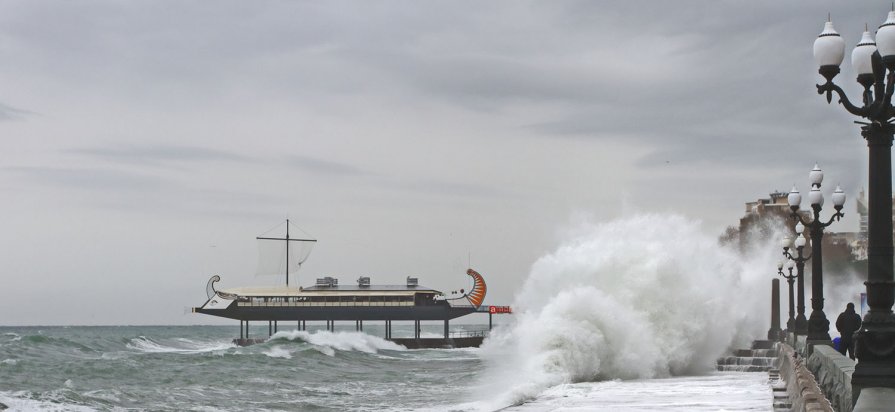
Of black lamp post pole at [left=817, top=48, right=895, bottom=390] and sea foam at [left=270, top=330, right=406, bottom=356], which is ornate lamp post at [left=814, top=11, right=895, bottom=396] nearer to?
black lamp post pole at [left=817, top=48, right=895, bottom=390]

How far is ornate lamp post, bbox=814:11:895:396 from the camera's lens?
30.4 ft

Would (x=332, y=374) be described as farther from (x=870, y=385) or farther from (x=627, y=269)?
(x=870, y=385)

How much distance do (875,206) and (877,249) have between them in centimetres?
39

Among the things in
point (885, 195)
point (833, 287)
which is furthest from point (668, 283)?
point (833, 287)

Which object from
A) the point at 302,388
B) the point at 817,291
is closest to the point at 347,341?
the point at 302,388

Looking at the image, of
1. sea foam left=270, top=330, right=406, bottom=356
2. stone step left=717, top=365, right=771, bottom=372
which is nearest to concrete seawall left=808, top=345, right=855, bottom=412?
stone step left=717, top=365, right=771, bottom=372

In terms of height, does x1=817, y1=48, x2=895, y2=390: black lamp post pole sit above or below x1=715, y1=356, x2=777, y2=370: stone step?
above

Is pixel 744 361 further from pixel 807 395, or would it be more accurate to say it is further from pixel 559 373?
pixel 807 395

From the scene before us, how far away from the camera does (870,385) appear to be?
9328 millimetres

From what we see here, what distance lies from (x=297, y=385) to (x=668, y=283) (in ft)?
41.2

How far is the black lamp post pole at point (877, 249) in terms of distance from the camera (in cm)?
930

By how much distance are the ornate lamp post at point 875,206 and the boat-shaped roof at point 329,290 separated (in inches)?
2701

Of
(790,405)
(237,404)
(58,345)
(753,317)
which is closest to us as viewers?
(790,405)

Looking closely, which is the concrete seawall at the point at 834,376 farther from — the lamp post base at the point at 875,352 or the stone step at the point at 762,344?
the stone step at the point at 762,344
